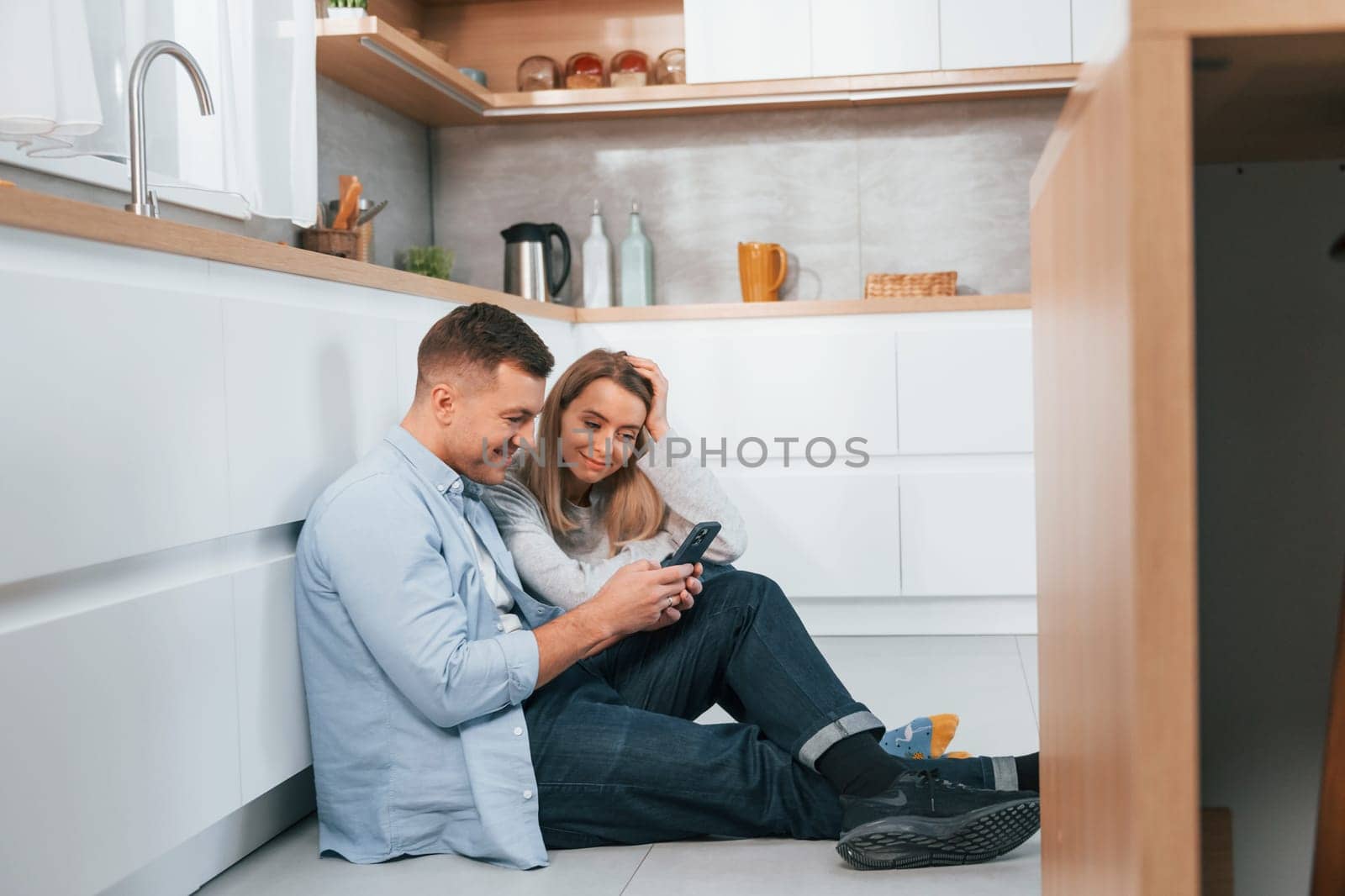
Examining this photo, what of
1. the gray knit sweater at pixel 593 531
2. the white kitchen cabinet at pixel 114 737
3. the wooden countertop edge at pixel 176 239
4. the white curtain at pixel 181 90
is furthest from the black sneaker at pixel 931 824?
the white curtain at pixel 181 90

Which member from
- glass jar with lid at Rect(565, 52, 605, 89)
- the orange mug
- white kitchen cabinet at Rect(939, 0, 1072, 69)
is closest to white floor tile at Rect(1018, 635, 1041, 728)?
the orange mug

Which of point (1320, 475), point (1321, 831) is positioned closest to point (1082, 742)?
point (1321, 831)

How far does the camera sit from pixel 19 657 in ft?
4.14

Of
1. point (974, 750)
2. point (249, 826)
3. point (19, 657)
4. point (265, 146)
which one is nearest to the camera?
point (19, 657)

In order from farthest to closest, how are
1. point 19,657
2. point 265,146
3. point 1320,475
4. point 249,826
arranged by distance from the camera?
point 265,146, point 249,826, point 19,657, point 1320,475

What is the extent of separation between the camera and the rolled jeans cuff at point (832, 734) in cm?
181

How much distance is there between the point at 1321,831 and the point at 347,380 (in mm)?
1627

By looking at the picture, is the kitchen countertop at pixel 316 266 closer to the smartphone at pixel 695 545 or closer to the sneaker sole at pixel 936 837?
the smartphone at pixel 695 545

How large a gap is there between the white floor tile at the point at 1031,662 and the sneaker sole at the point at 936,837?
83 centimetres

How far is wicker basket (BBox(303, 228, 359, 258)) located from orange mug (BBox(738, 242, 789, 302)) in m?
1.42

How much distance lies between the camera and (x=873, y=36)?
12.8 ft

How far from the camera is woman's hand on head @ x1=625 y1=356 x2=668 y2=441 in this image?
2.36 m

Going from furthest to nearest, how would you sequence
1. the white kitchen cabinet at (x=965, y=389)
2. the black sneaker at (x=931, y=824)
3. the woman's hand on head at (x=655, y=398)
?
the white kitchen cabinet at (x=965, y=389) < the woman's hand on head at (x=655, y=398) < the black sneaker at (x=931, y=824)

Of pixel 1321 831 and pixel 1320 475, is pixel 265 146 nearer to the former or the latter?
pixel 1320 475
